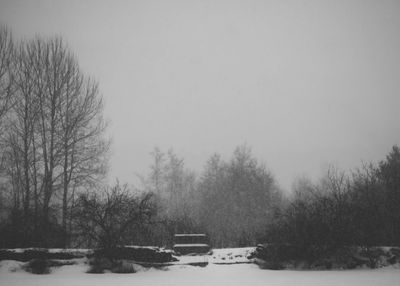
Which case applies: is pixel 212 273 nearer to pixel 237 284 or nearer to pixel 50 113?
pixel 237 284

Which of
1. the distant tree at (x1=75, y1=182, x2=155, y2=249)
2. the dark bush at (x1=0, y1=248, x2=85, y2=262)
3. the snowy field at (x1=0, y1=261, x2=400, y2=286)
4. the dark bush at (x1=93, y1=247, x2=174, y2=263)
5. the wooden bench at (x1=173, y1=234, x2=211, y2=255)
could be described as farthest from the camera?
the wooden bench at (x1=173, y1=234, x2=211, y2=255)

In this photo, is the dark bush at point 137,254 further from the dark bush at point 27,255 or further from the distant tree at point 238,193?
the distant tree at point 238,193

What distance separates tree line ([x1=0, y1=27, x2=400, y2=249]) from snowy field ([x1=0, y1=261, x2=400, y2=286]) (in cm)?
146

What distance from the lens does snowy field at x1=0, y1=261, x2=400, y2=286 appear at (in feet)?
27.6

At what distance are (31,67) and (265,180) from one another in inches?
1046

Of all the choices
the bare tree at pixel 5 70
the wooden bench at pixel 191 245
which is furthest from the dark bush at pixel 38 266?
the bare tree at pixel 5 70

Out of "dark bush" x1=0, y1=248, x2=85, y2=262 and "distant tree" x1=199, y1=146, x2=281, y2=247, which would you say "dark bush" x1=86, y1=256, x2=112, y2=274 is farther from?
"distant tree" x1=199, y1=146, x2=281, y2=247

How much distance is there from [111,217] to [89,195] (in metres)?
7.18

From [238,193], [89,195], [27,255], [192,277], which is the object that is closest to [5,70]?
[89,195]

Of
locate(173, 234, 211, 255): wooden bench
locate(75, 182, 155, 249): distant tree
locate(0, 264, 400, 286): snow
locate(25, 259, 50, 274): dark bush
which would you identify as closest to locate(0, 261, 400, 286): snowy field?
locate(0, 264, 400, 286): snow

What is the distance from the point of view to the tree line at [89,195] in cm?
1161

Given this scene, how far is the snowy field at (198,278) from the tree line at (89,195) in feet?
4.79

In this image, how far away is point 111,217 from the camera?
37.9 ft

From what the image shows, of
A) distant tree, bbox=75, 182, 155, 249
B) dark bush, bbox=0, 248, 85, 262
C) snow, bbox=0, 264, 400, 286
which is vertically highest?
distant tree, bbox=75, 182, 155, 249
